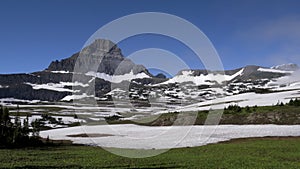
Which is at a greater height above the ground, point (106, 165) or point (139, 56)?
point (139, 56)

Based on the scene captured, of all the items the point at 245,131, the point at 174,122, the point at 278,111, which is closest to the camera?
the point at 245,131

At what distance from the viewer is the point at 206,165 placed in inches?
1155

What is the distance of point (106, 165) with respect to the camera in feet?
99.1

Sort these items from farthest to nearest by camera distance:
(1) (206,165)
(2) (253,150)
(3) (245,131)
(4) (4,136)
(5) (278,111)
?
1. (5) (278,111)
2. (3) (245,131)
3. (4) (4,136)
4. (2) (253,150)
5. (1) (206,165)

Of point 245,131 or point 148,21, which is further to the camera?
point 245,131

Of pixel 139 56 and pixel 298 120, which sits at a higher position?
pixel 139 56

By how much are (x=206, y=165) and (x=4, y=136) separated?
1538 inches

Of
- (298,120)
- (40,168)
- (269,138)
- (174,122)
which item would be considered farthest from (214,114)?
(40,168)

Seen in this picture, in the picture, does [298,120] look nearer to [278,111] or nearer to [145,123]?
[278,111]

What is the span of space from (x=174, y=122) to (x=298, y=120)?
3336 centimetres

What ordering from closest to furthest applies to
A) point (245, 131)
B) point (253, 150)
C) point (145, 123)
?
point (253, 150) < point (245, 131) < point (145, 123)

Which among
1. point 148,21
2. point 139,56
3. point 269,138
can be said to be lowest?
point 269,138

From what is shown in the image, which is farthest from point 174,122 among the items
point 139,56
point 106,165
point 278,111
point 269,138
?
point 139,56

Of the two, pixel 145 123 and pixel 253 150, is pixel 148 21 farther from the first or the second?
pixel 145 123
